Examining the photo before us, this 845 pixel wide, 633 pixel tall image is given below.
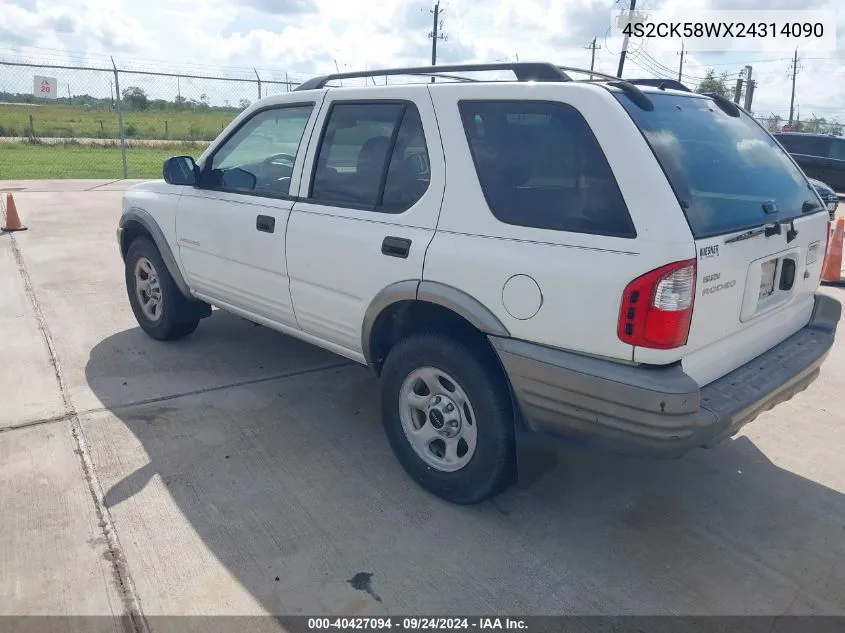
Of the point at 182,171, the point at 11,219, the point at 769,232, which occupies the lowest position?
the point at 11,219

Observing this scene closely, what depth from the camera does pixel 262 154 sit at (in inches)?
177

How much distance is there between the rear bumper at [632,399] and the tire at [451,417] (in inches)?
5.7

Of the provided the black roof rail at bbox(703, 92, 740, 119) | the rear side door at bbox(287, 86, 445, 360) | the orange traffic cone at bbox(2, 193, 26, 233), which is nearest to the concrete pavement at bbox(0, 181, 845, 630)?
the rear side door at bbox(287, 86, 445, 360)

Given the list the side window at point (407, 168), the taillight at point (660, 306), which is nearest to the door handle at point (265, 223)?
the side window at point (407, 168)

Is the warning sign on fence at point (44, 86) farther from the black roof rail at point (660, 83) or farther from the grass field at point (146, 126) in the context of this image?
the black roof rail at point (660, 83)

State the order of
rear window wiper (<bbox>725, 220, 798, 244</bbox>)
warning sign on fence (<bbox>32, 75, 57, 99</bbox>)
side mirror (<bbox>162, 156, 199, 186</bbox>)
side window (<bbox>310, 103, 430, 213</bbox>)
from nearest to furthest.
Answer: rear window wiper (<bbox>725, 220, 798, 244</bbox>) < side window (<bbox>310, 103, 430, 213</bbox>) < side mirror (<bbox>162, 156, 199, 186</bbox>) < warning sign on fence (<bbox>32, 75, 57, 99</bbox>)

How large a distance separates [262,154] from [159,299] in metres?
1.56

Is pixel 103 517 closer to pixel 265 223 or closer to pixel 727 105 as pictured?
pixel 265 223

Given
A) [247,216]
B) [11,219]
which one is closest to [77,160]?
[11,219]

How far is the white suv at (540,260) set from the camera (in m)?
2.62

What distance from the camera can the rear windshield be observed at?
2727 mm

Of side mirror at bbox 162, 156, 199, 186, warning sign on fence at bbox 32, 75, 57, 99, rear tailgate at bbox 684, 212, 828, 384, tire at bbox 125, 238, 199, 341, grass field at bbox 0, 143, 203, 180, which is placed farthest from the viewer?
grass field at bbox 0, 143, 203, 180

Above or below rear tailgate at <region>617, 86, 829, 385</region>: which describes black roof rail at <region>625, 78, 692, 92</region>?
above

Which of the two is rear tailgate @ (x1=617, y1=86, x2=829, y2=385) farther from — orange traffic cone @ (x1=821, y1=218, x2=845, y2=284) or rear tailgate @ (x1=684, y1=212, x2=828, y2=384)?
orange traffic cone @ (x1=821, y1=218, x2=845, y2=284)
